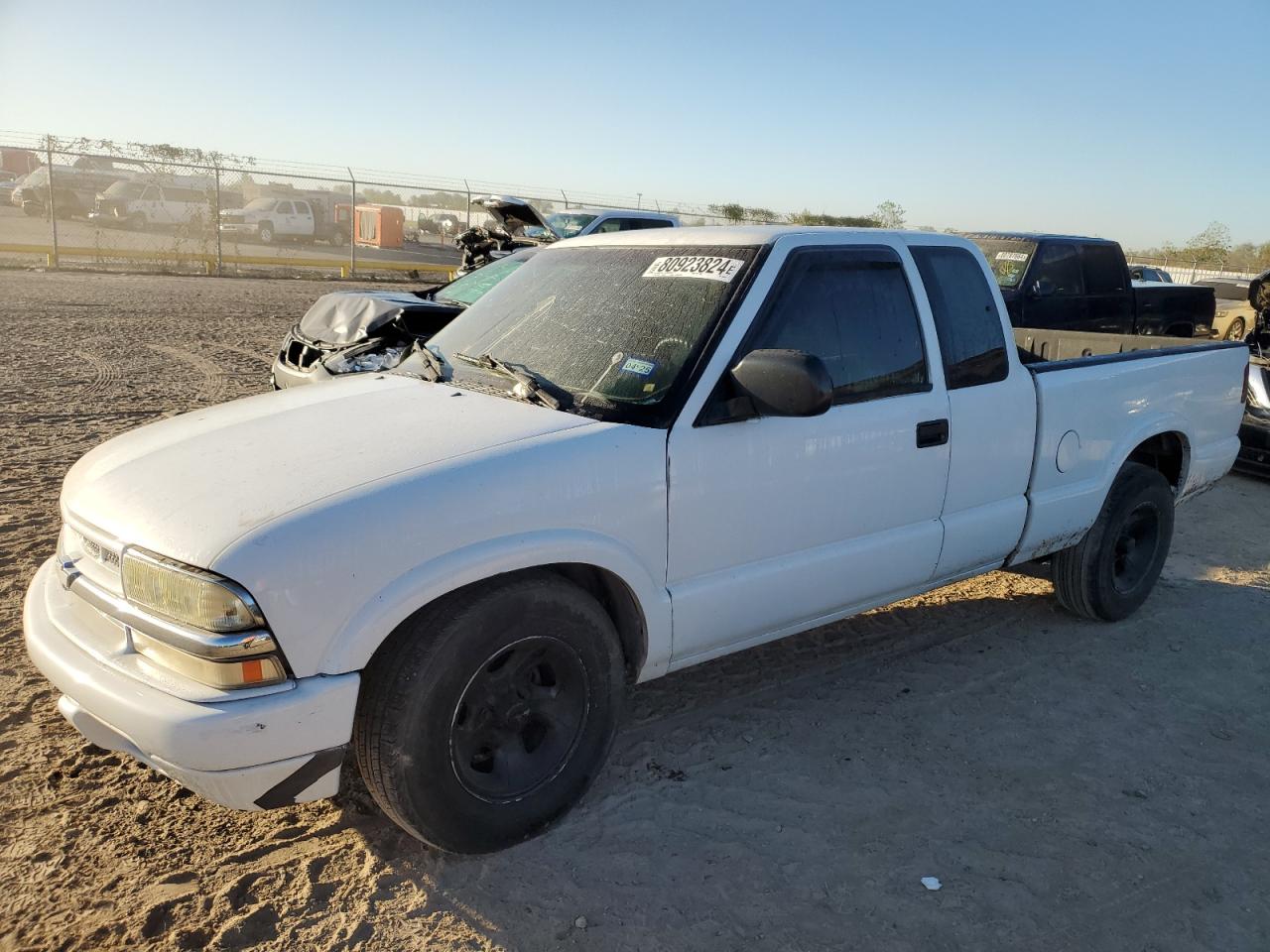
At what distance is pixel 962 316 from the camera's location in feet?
13.3

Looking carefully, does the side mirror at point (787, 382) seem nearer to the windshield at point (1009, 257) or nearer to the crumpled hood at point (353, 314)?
the crumpled hood at point (353, 314)

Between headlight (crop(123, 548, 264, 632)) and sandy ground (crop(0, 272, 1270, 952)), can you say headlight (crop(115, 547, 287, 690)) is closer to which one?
headlight (crop(123, 548, 264, 632))

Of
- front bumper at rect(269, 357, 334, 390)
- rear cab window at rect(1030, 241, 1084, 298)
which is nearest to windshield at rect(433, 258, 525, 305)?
front bumper at rect(269, 357, 334, 390)

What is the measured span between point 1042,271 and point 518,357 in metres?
7.91

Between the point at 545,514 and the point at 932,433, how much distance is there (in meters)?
1.78

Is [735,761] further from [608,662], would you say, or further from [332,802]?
[332,802]

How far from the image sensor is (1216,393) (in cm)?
519

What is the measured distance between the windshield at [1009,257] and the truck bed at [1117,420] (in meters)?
4.33

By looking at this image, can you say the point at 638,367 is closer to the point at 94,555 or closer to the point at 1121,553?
the point at 94,555

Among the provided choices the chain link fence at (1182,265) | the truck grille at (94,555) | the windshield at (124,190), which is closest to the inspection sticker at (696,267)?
the truck grille at (94,555)

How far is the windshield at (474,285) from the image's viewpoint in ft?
27.5

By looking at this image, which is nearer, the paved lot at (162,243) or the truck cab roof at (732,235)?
the truck cab roof at (732,235)

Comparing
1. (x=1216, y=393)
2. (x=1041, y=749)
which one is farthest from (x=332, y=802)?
(x=1216, y=393)

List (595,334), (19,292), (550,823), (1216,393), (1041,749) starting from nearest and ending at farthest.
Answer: (550,823)
(595,334)
(1041,749)
(1216,393)
(19,292)
